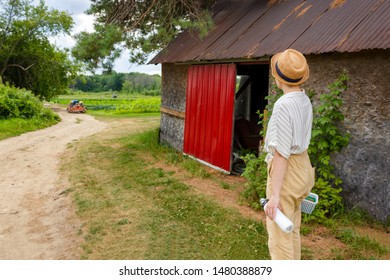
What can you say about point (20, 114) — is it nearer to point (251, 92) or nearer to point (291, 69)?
point (251, 92)

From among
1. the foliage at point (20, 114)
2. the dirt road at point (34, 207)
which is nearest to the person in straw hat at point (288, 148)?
the dirt road at point (34, 207)

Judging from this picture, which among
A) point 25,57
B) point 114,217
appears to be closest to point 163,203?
point 114,217

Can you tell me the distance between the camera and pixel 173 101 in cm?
1141

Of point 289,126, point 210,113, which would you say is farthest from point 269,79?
point 289,126

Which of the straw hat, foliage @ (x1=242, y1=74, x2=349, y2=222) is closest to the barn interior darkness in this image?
foliage @ (x1=242, y1=74, x2=349, y2=222)

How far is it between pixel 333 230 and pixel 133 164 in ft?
18.1

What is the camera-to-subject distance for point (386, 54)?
5.31m

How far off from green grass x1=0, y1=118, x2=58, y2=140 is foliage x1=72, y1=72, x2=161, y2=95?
5625 cm

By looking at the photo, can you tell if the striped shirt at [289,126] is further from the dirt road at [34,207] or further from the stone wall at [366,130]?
the dirt road at [34,207]

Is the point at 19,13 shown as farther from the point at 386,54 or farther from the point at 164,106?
the point at 386,54

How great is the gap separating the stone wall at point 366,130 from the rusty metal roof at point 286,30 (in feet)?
1.15

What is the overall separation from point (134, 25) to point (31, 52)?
24136 mm

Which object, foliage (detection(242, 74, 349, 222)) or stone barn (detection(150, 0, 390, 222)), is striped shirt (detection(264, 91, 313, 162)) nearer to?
stone barn (detection(150, 0, 390, 222))

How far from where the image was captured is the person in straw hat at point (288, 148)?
9.46 feet
